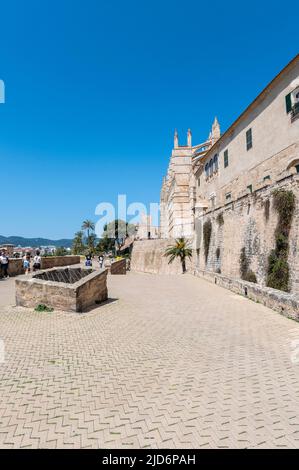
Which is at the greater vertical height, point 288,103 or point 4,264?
point 288,103

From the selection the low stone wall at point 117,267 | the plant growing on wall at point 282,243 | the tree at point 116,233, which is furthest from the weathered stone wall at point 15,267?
the tree at point 116,233

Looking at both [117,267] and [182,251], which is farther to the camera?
[117,267]

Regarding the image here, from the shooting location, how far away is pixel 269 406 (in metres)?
4.11

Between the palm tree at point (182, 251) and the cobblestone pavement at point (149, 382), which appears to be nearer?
the cobblestone pavement at point (149, 382)

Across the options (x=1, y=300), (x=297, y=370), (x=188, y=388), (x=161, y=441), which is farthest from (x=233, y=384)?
(x=1, y=300)

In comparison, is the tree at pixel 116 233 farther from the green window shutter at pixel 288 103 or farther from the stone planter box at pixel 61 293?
the stone planter box at pixel 61 293

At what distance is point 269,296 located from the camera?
10.9m

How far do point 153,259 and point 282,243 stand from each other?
2921cm

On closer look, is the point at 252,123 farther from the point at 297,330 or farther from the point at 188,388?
the point at 188,388

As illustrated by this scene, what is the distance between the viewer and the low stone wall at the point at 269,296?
9175 mm

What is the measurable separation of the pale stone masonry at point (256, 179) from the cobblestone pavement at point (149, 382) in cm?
588

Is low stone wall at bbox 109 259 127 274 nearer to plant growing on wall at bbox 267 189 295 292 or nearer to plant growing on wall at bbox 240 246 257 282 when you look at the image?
plant growing on wall at bbox 240 246 257 282

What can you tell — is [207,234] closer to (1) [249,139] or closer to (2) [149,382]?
Result: (1) [249,139]

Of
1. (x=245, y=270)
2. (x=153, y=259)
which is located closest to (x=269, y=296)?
(x=245, y=270)
